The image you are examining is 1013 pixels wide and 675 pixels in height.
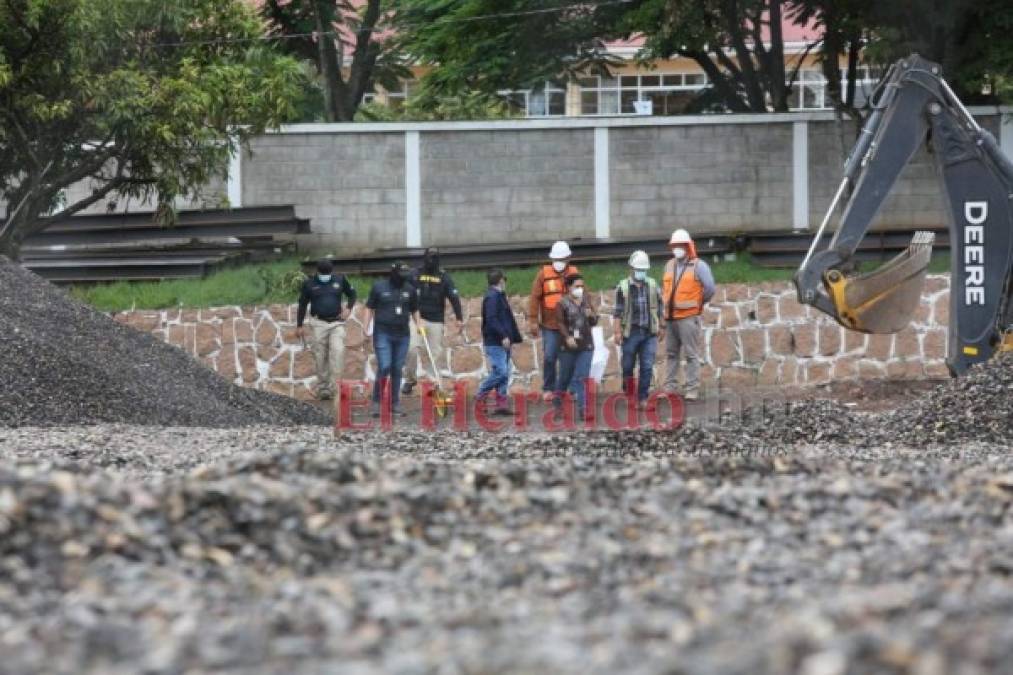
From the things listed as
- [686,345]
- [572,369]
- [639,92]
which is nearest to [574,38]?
[686,345]

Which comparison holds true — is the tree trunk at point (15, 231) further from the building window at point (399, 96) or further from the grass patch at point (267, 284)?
the building window at point (399, 96)

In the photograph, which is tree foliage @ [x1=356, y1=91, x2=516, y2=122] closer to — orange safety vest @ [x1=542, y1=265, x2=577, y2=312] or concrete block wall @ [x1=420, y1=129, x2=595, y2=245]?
concrete block wall @ [x1=420, y1=129, x2=595, y2=245]

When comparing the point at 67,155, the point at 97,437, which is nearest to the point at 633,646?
the point at 97,437

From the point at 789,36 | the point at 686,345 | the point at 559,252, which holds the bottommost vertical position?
the point at 686,345

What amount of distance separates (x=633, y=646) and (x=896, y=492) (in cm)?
402

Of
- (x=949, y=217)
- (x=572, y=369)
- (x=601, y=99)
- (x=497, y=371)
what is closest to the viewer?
(x=949, y=217)

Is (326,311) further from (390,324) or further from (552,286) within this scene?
(552,286)

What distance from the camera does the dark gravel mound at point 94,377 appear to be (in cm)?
1906

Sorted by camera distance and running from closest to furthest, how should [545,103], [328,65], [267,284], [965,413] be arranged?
[965,413], [267,284], [328,65], [545,103]

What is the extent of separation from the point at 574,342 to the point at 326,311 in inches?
165

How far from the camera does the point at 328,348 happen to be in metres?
23.9

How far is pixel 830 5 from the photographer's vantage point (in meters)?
29.1

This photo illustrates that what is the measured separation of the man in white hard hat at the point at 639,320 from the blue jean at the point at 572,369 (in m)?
0.76

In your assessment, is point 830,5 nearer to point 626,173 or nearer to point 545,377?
point 626,173
